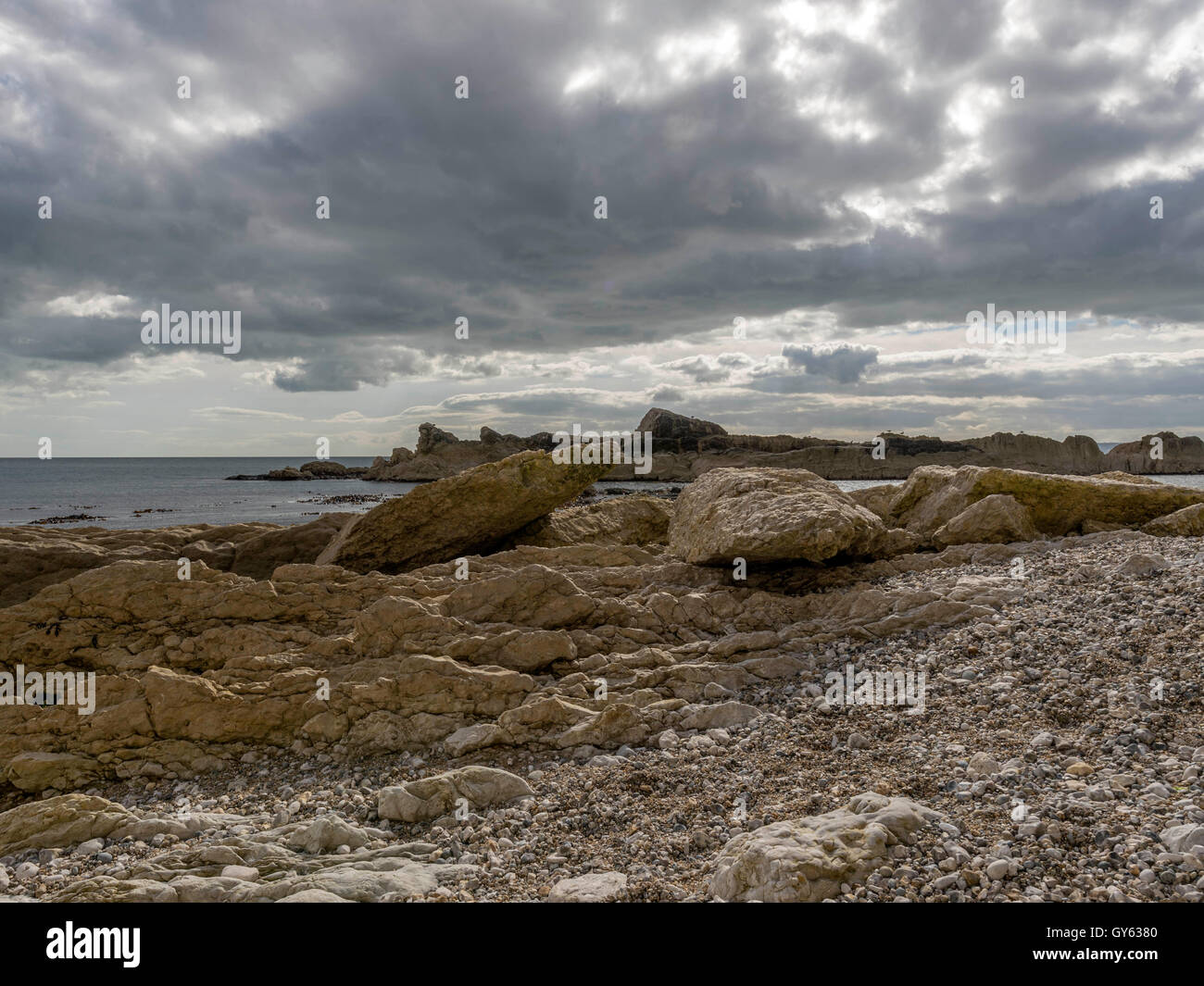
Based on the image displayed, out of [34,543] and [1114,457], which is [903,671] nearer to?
[34,543]

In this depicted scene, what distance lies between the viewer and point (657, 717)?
782 centimetres

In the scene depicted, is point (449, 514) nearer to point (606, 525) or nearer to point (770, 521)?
point (606, 525)

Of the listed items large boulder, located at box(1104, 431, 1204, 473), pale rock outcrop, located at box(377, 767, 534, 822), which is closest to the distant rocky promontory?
large boulder, located at box(1104, 431, 1204, 473)

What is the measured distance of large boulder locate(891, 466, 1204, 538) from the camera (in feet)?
45.7

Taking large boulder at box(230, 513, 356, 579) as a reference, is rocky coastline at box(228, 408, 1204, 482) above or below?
above

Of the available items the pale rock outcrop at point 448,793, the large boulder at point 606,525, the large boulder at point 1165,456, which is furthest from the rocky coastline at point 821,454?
the pale rock outcrop at point 448,793

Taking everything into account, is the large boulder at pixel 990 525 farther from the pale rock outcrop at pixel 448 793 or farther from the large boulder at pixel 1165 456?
the large boulder at pixel 1165 456

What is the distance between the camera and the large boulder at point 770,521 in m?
11.0

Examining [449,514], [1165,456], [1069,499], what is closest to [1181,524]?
[1069,499]

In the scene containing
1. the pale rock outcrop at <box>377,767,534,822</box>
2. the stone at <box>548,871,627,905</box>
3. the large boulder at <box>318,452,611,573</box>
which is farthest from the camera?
the large boulder at <box>318,452,611,573</box>

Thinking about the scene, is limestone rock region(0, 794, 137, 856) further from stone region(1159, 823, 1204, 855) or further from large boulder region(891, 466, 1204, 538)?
large boulder region(891, 466, 1204, 538)

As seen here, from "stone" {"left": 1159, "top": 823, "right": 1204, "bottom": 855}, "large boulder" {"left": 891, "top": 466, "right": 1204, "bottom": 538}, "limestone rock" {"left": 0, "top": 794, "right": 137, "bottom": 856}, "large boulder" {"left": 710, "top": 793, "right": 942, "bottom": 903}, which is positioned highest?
"large boulder" {"left": 891, "top": 466, "right": 1204, "bottom": 538}

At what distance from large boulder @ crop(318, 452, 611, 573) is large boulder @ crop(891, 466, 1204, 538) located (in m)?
8.37

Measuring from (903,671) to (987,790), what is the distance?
2920 millimetres
